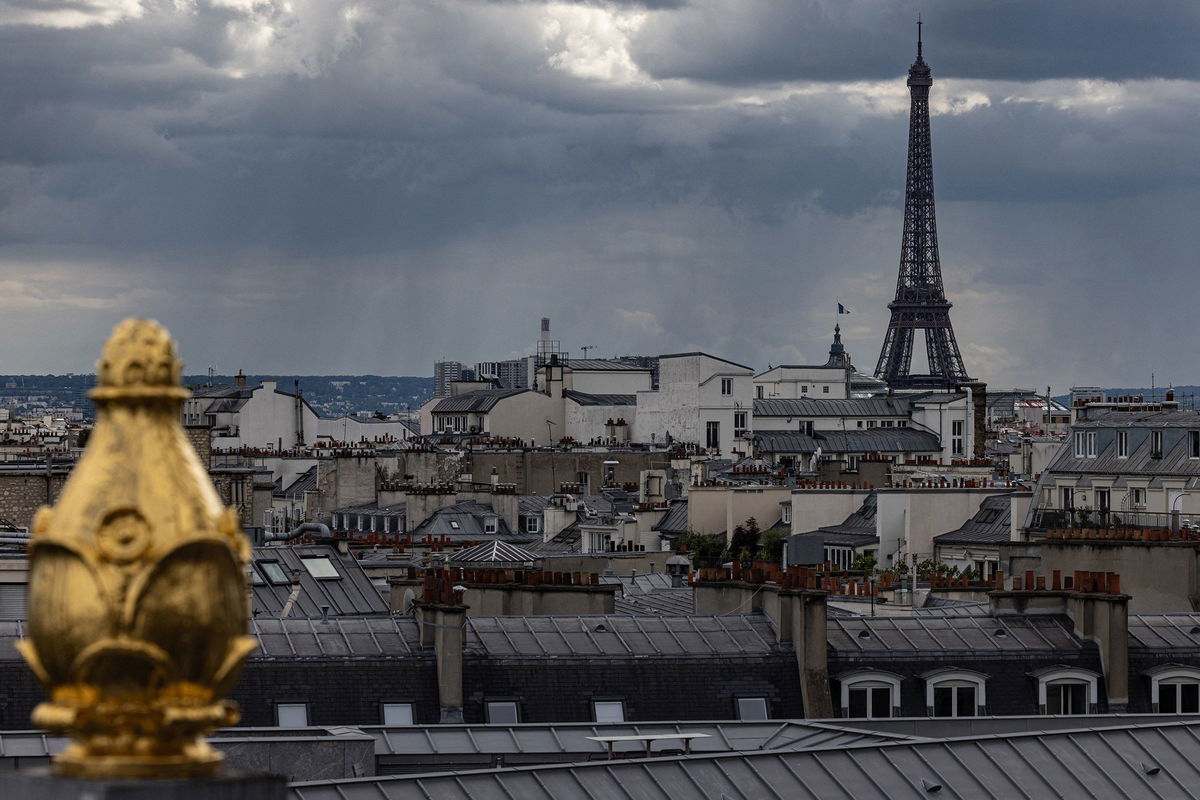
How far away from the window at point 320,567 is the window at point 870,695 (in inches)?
602

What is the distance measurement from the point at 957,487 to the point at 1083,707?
131 ft

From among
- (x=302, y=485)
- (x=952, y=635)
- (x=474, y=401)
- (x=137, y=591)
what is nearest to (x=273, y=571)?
(x=952, y=635)

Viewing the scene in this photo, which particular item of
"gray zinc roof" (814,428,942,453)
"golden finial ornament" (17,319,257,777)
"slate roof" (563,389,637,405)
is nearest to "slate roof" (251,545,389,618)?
"golden finial ornament" (17,319,257,777)

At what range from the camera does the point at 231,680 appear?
5570 mm

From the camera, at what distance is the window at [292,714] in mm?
26969

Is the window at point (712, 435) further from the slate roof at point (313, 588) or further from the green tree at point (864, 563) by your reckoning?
the slate roof at point (313, 588)

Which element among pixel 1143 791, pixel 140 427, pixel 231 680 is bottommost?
pixel 1143 791

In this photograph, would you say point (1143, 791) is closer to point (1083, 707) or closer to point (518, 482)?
point (1083, 707)

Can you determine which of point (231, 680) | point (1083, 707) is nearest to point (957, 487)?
point (1083, 707)

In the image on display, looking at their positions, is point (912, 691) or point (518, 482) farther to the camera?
point (518, 482)

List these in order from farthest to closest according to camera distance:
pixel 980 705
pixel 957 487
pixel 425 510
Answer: pixel 425 510
pixel 957 487
pixel 980 705

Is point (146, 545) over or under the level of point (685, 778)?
over

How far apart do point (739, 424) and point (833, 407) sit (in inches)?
760

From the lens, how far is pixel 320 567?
43844 millimetres
